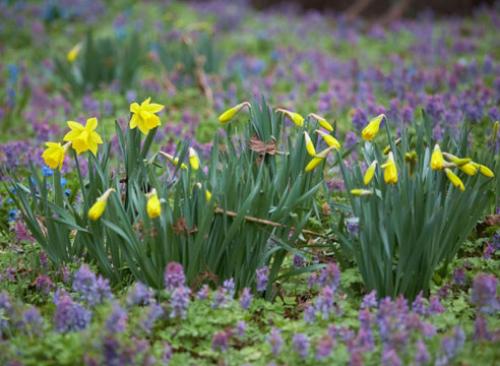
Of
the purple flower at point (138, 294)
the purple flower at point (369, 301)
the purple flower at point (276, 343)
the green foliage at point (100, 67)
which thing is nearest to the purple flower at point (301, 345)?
the purple flower at point (276, 343)

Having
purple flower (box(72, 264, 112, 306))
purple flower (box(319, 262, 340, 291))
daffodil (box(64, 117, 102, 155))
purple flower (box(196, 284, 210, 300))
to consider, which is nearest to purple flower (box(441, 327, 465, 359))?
purple flower (box(319, 262, 340, 291))

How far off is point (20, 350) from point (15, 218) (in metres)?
1.20

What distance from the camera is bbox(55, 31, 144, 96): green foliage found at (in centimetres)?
571

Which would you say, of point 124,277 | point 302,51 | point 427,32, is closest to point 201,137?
point 124,277

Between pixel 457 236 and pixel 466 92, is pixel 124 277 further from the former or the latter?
pixel 466 92

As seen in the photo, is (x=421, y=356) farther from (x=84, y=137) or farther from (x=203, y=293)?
(x=84, y=137)

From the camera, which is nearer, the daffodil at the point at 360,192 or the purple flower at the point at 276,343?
the purple flower at the point at 276,343

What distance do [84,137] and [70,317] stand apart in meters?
0.66

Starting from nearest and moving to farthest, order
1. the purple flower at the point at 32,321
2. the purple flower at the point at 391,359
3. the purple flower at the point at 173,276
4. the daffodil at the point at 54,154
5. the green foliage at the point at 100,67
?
the purple flower at the point at 391,359 → the purple flower at the point at 32,321 → the purple flower at the point at 173,276 → the daffodil at the point at 54,154 → the green foliage at the point at 100,67

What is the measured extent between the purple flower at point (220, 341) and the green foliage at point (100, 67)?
377 cm

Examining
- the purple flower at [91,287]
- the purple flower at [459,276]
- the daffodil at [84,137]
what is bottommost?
the purple flower at [459,276]

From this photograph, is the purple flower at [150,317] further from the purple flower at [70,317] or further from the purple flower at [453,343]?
the purple flower at [453,343]

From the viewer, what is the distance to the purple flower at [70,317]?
2250mm

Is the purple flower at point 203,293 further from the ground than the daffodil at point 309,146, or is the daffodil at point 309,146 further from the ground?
the daffodil at point 309,146
